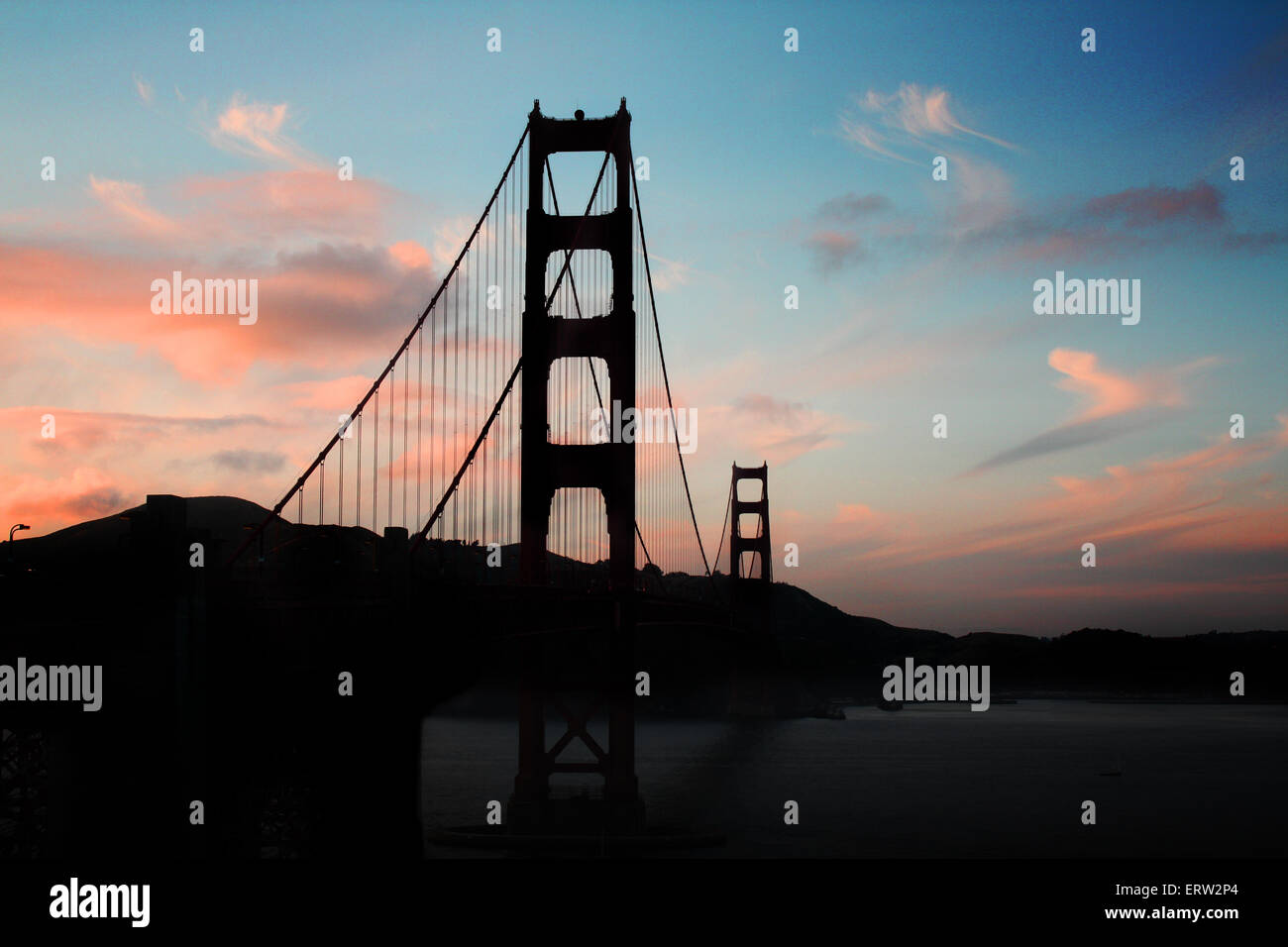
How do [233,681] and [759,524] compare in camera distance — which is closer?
[233,681]

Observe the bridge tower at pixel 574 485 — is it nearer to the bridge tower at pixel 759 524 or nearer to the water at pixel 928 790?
the water at pixel 928 790

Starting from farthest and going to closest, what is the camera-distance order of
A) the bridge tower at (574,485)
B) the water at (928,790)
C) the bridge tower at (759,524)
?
1. the bridge tower at (759,524)
2. the water at (928,790)
3. the bridge tower at (574,485)

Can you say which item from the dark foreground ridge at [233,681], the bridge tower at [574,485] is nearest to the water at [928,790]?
the bridge tower at [574,485]

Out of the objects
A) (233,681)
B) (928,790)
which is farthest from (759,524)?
(233,681)

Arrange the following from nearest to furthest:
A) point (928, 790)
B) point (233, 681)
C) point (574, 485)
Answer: point (233, 681), point (574, 485), point (928, 790)

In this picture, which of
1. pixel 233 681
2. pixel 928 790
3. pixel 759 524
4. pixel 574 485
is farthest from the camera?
pixel 759 524

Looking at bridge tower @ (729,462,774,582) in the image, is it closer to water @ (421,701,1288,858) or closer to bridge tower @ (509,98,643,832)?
water @ (421,701,1288,858)

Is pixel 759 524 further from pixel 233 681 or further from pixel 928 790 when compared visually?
pixel 233 681
